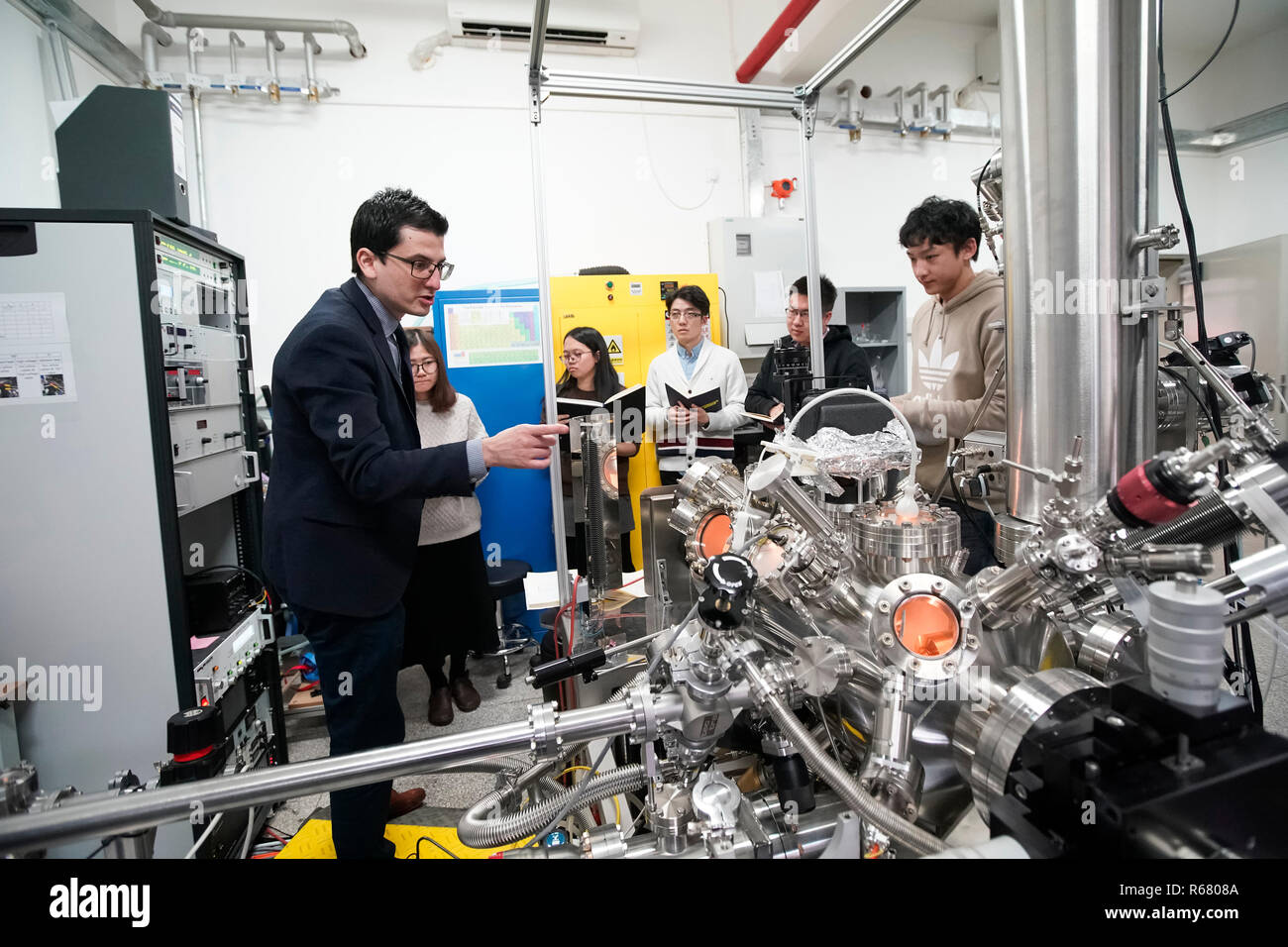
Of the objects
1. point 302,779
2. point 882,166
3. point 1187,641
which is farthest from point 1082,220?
point 882,166

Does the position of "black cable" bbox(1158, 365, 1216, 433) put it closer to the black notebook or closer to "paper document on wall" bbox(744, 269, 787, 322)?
the black notebook

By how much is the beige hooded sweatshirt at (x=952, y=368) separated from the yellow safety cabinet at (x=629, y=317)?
179cm

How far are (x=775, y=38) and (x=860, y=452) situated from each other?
346cm

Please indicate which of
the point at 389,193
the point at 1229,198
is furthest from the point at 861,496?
the point at 1229,198

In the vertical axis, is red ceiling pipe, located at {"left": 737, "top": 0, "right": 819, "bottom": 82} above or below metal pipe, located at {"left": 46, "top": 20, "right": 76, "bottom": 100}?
above

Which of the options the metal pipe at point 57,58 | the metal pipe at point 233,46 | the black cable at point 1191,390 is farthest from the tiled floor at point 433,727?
the metal pipe at point 233,46

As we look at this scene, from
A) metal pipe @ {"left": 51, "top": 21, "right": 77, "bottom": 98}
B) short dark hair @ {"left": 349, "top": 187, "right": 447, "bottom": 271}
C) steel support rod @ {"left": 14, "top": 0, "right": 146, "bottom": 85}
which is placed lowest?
short dark hair @ {"left": 349, "top": 187, "right": 447, "bottom": 271}

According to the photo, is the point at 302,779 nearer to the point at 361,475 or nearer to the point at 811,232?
the point at 361,475

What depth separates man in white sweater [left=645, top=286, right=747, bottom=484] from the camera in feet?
9.59

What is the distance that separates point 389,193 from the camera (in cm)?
143

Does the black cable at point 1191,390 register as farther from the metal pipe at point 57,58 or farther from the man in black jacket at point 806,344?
the metal pipe at point 57,58

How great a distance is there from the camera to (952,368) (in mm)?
1658

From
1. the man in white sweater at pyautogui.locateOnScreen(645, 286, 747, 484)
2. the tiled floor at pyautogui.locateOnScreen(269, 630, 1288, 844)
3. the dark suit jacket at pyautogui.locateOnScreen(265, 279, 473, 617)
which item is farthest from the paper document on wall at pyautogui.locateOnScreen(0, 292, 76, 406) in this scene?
the man in white sweater at pyautogui.locateOnScreen(645, 286, 747, 484)

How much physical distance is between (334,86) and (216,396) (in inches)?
99.4
